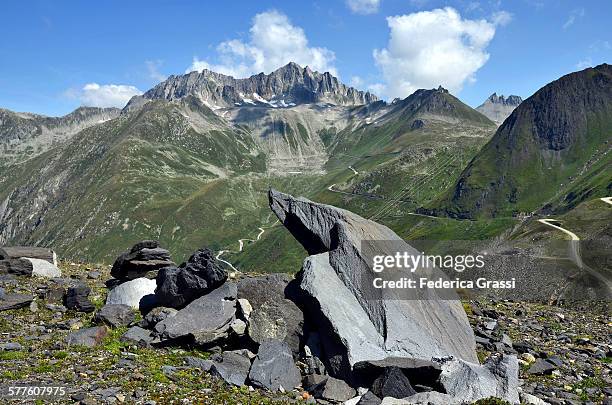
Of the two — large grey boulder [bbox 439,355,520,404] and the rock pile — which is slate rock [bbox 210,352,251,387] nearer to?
the rock pile

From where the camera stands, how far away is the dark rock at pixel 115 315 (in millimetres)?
23016

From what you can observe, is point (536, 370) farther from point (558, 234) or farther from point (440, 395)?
point (558, 234)

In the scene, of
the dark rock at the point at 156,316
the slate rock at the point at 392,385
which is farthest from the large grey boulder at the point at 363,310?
the dark rock at the point at 156,316

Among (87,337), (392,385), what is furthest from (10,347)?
(392,385)

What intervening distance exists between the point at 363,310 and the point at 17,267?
2429 cm

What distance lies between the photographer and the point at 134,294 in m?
26.3

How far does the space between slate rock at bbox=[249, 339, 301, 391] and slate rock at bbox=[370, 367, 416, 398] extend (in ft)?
11.8

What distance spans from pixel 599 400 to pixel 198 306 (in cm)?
1910

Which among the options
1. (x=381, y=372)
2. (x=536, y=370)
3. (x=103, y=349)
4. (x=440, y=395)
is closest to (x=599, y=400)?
(x=536, y=370)

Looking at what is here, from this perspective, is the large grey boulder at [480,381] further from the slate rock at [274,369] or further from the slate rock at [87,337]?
the slate rock at [87,337]

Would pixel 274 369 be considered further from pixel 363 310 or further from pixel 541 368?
pixel 541 368

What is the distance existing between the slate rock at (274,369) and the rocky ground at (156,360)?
1.78 feet

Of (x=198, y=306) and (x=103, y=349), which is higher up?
(x=198, y=306)

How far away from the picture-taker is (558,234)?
4545 inches
